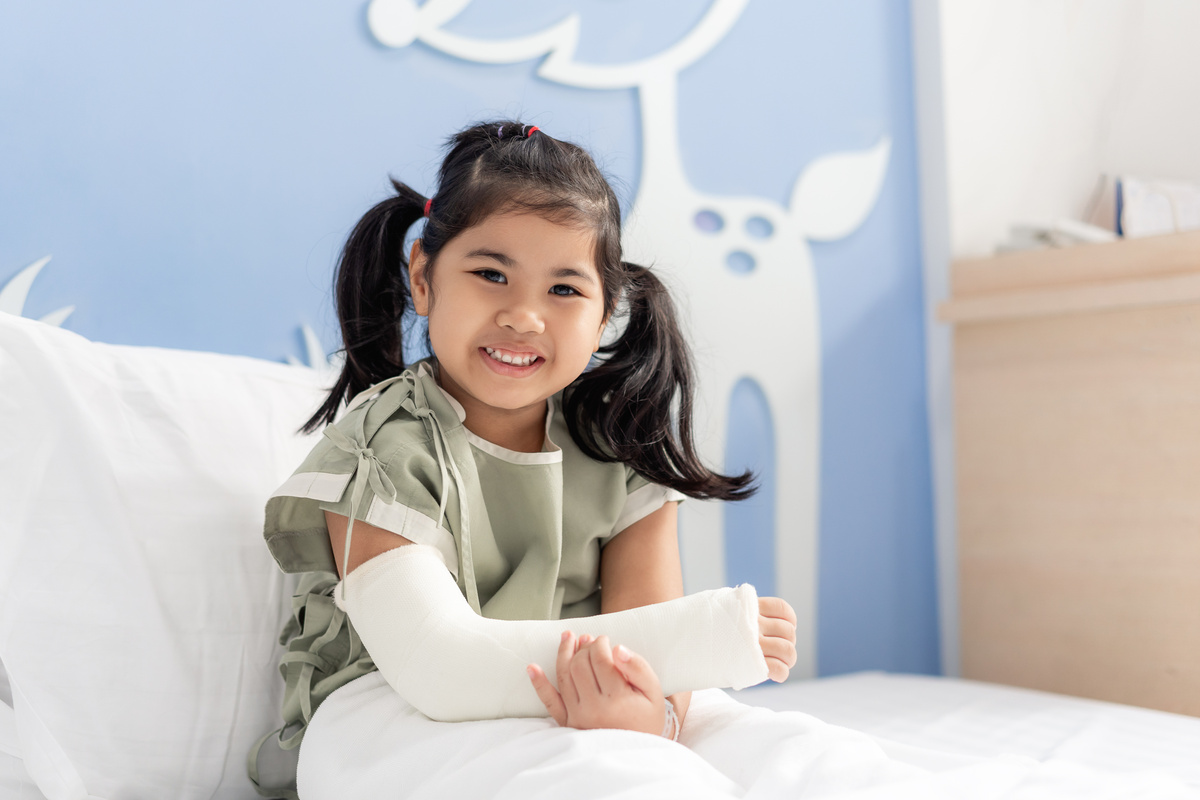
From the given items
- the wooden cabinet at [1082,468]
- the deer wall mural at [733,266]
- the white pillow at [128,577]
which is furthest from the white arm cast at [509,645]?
the wooden cabinet at [1082,468]

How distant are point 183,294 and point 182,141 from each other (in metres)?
0.16

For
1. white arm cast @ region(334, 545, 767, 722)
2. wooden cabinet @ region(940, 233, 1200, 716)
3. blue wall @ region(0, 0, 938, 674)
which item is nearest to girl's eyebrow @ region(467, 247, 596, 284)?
white arm cast @ region(334, 545, 767, 722)

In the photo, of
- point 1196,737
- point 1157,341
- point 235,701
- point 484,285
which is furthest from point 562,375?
point 1157,341

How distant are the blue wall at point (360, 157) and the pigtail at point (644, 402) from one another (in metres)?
0.35

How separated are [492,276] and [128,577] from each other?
37 centimetres

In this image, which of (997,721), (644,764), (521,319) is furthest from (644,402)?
(997,721)

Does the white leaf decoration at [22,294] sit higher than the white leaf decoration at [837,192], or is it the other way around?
the white leaf decoration at [837,192]

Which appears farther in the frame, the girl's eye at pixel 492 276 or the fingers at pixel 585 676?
the girl's eye at pixel 492 276

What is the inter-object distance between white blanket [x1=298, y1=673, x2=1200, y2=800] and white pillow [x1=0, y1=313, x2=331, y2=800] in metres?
0.10

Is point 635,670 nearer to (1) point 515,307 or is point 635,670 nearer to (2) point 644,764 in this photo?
(2) point 644,764

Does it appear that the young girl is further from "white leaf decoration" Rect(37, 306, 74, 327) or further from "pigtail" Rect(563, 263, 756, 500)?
"white leaf decoration" Rect(37, 306, 74, 327)

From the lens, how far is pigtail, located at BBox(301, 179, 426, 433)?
2.99ft

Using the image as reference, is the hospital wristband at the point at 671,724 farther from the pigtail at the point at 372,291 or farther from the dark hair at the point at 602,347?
the pigtail at the point at 372,291

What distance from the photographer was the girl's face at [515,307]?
2.57ft
